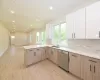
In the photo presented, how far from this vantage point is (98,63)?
8.02ft

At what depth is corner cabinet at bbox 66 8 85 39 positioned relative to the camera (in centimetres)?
335

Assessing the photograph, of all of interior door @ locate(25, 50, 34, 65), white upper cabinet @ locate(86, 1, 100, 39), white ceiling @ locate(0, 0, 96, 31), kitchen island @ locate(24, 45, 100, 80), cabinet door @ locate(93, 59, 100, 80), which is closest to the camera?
cabinet door @ locate(93, 59, 100, 80)

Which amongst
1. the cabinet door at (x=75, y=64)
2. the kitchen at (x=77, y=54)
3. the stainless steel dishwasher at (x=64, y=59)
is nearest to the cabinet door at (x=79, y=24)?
the kitchen at (x=77, y=54)

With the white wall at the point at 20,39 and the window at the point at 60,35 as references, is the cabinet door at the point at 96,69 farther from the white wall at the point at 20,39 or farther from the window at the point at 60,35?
the white wall at the point at 20,39

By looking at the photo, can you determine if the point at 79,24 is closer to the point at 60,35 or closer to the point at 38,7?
the point at 38,7

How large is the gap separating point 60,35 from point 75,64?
2983 millimetres

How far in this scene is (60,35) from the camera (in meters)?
6.04

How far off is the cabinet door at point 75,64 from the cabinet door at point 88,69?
11.0 inches

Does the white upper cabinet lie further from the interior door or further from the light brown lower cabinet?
the interior door

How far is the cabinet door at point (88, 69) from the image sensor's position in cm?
267

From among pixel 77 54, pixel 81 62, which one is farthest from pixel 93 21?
pixel 81 62

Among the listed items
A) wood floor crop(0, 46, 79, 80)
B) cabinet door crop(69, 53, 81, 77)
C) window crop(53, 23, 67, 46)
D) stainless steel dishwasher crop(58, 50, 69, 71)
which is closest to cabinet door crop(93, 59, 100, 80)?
cabinet door crop(69, 53, 81, 77)

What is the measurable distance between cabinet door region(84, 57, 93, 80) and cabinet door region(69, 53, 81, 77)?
279mm

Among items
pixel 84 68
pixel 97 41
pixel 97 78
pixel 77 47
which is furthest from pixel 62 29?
pixel 97 78
